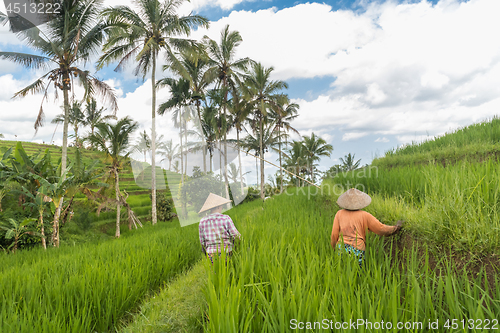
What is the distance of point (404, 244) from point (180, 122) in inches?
185

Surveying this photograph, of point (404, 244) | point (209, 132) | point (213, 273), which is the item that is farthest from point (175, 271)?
point (209, 132)

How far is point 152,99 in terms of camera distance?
13.4 metres

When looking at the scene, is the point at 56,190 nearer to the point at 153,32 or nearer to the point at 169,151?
the point at 169,151

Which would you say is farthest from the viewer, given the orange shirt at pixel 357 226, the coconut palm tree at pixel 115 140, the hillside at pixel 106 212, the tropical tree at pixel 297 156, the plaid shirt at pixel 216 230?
the tropical tree at pixel 297 156

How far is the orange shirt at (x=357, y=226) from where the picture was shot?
2.27 meters

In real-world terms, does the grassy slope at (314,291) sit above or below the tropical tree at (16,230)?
above

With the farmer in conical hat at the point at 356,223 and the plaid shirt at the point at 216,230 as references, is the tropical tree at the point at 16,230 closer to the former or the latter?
the plaid shirt at the point at 216,230

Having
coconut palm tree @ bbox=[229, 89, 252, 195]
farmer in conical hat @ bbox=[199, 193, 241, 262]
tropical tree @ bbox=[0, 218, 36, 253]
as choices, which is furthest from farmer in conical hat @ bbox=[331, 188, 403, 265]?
coconut palm tree @ bbox=[229, 89, 252, 195]

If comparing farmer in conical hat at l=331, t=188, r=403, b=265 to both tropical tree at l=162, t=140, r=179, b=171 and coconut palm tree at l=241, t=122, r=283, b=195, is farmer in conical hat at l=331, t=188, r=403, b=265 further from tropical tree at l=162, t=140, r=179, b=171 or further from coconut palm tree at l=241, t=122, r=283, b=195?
coconut palm tree at l=241, t=122, r=283, b=195

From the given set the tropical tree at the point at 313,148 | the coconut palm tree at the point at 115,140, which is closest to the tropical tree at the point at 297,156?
the tropical tree at the point at 313,148

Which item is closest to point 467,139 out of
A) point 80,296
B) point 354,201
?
point 354,201

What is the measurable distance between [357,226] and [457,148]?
15.2ft

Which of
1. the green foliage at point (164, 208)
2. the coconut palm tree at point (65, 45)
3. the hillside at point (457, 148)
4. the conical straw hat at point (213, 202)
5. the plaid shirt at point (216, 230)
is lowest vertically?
the green foliage at point (164, 208)

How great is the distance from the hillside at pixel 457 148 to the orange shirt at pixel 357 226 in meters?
2.10
